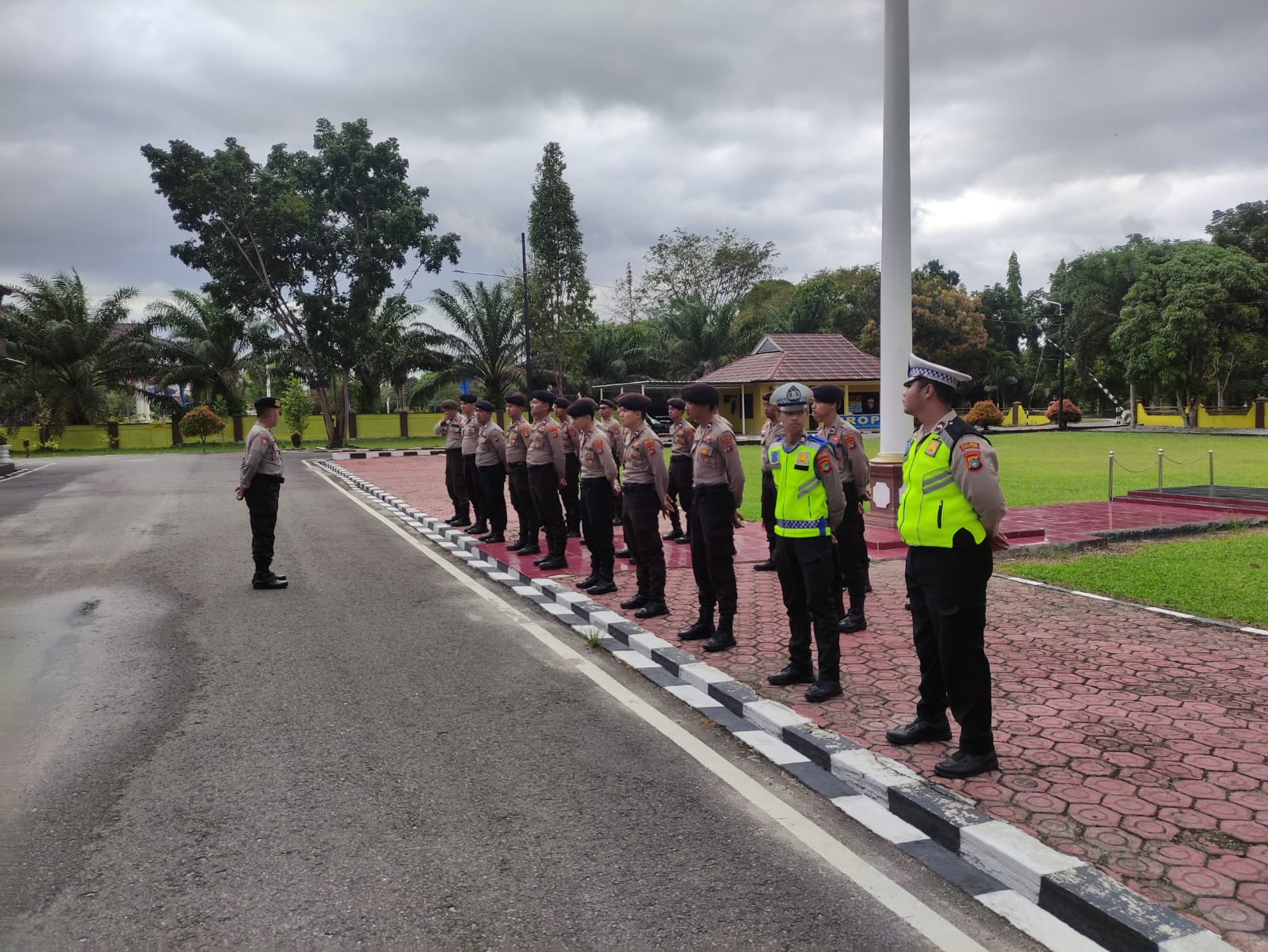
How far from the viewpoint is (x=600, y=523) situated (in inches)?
319

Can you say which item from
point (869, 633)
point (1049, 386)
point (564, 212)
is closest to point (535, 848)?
point (869, 633)

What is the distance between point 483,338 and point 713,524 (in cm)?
3290

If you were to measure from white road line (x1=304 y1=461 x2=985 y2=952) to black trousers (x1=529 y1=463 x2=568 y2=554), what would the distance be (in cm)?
280

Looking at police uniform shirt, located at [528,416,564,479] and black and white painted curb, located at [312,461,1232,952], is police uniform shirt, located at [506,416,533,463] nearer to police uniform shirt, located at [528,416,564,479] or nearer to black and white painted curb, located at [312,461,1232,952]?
police uniform shirt, located at [528,416,564,479]

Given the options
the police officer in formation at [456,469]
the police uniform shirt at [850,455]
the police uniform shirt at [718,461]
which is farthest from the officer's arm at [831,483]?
the police officer in formation at [456,469]

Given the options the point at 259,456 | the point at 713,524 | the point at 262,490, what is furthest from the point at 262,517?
the point at 713,524

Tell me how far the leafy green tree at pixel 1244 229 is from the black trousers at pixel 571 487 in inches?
1554

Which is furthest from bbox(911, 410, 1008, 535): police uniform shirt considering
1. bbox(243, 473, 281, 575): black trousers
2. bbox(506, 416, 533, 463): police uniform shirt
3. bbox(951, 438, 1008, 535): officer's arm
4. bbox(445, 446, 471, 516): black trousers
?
bbox(445, 446, 471, 516): black trousers

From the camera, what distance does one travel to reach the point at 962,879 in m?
3.12

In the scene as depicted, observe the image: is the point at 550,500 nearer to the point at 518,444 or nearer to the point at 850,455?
the point at 518,444

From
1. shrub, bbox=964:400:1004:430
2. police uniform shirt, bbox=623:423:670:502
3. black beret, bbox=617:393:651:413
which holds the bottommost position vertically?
police uniform shirt, bbox=623:423:670:502

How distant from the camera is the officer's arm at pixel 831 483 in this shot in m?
5.05

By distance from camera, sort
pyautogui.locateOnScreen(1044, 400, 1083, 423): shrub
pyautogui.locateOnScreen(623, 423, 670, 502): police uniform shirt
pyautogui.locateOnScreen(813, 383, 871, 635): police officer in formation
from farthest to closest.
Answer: pyautogui.locateOnScreen(1044, 400, 1083, 423): shrub < pyautogui.locateOnScreen(623, 423, 670, 502): police uniform shirt < pyautogui.locateOnScreen(813, 383, 871, 635): police officer in formation

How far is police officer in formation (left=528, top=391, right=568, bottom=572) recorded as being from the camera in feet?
30.0
